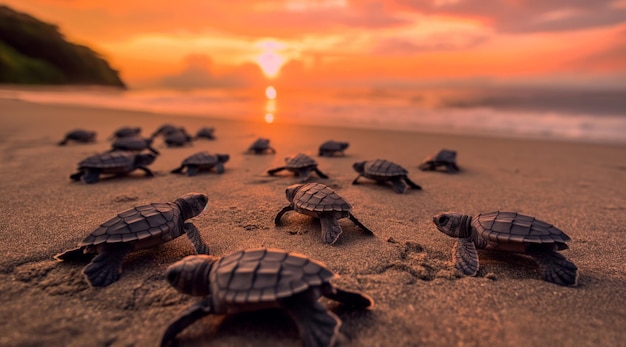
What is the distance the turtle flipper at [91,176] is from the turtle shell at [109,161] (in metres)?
0.11

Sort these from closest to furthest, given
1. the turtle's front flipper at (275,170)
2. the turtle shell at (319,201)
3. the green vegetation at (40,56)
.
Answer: the turtle shell at (319,201)
the turtle's front flipper at (275,170)
the green vegetation at (40,56)

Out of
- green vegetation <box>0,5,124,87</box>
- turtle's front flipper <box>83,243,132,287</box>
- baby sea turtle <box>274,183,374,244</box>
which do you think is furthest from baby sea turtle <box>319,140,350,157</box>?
green vegetation <box>0,5,124,87</box>

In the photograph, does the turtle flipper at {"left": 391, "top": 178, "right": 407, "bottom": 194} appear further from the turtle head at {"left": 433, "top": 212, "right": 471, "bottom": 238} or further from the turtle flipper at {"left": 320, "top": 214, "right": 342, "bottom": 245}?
the turtle flipper at {"left": 320, "top": 214, "right": 342, "bottom": 245}

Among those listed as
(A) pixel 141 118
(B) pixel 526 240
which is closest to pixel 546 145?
(B) pixel 526 240

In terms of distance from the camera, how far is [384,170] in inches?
214

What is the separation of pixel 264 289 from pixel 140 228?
1.54 metres

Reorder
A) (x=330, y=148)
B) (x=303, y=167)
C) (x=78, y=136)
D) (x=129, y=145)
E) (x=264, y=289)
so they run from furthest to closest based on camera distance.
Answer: (x=78, y=136) < (x=330, y=148) < (x=129, y=145) < (x=303, y=167) < (x=264, y=289)

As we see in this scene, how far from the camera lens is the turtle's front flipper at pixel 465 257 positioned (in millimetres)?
2830

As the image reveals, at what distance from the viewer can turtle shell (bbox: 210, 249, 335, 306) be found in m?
1.92

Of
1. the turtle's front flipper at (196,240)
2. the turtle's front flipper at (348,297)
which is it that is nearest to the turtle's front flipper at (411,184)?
the turtle's front flipper at (348,297)

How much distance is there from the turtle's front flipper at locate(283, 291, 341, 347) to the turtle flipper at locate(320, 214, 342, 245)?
1.32m

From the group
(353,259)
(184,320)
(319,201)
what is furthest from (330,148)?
(184,320)

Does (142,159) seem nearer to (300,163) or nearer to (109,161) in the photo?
(109,161)

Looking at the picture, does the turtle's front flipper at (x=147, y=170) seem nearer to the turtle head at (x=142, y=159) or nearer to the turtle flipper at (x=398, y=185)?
the turtle head at (x=142, y=159)
